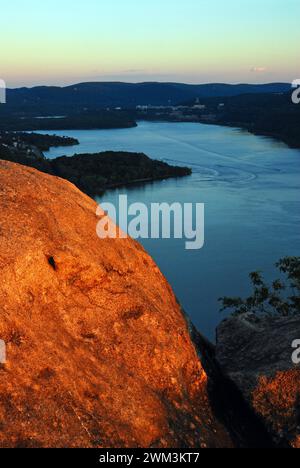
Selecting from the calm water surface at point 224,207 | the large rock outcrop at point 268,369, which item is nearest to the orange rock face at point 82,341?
the large rock outcrop at point 268,369

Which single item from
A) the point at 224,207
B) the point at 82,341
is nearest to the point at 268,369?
the point at 82,341

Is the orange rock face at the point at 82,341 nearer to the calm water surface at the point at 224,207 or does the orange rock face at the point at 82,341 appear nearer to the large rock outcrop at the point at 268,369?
the large rock outcrop at the point at 268,369

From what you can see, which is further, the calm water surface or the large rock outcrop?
the calm water surface

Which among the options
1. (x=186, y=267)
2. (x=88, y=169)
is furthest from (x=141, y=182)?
(x=186, y=267)

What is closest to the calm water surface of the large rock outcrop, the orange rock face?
the large rock outcrop

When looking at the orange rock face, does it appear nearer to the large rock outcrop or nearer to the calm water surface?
the large rock outcrop
